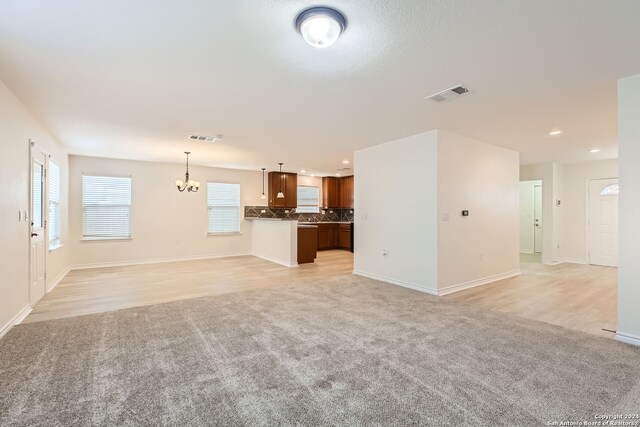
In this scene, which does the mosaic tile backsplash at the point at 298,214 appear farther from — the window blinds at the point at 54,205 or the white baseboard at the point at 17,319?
the white baseboard at the point at 17,319

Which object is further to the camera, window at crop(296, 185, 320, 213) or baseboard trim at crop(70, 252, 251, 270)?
window at crop(296, 185, 320, 213)

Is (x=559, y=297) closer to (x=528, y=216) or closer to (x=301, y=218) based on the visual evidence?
(x=528, y=216)

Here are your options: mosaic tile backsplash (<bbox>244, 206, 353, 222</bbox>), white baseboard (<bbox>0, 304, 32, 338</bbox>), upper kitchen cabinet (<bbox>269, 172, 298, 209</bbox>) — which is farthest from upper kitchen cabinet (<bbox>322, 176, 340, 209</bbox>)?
white baseboard (<bbox>0, 304, 32, 338</bbox>)

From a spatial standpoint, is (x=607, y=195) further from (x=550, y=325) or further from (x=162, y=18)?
(x=162, y=18)

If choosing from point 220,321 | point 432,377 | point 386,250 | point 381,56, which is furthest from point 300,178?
point 432,377

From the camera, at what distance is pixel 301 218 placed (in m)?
9.90

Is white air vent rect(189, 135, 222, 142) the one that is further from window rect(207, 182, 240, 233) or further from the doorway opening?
the doorway opening

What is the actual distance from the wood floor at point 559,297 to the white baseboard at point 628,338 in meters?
0.14

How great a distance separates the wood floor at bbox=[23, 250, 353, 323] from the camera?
13.2 feet

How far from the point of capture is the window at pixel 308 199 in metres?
9.98

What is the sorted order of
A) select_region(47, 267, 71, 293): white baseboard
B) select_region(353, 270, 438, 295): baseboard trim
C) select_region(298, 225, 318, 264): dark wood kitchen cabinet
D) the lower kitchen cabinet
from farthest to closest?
the lower kitchen cabinet → select_region(298, 225, 318, 264): dark wood kitchen cabinet → select_region(47, 267, 71, 293): white baseboard → select_region(353, 270, 438, 295): baseboard trim

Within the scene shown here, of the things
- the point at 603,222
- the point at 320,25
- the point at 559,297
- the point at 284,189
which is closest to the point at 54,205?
the point at 284,189

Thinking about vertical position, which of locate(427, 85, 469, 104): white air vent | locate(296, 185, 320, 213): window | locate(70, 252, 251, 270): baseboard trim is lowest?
locate(70, 252, 251, 270): baseboard trim

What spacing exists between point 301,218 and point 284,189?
1.30m
